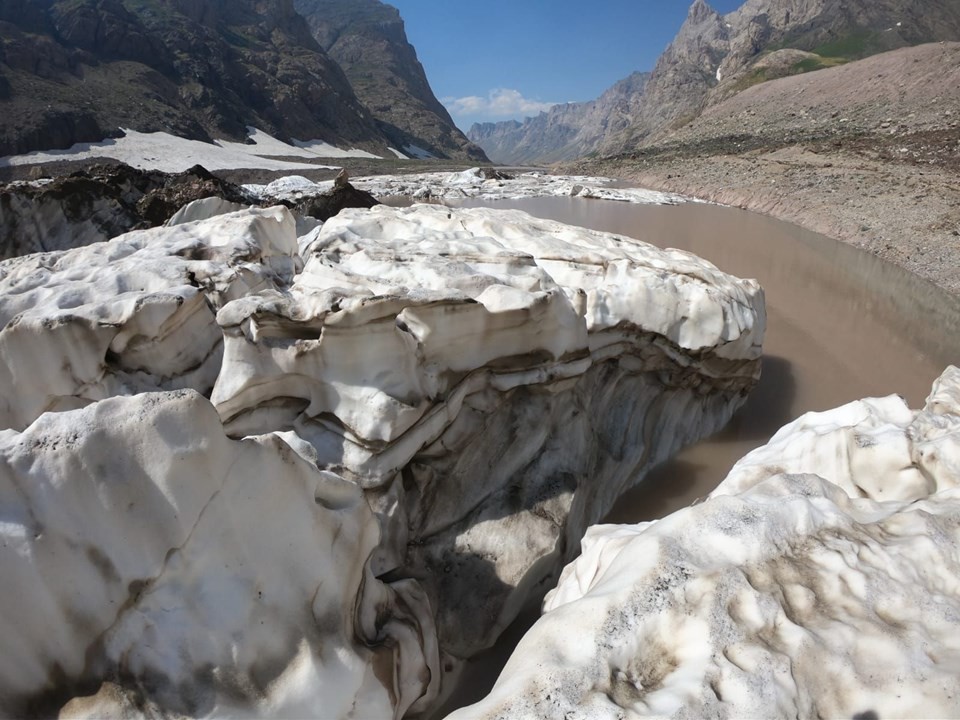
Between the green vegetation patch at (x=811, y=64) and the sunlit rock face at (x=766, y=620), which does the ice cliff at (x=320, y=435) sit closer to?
the sunlit rock face at (x=766, y=620)

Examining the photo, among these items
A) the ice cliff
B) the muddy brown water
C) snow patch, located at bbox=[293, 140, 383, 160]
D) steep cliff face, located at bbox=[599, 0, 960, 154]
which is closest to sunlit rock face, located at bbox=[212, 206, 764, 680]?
the ice cliff

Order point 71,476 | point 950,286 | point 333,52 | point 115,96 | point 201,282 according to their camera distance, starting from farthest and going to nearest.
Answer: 1. point 333,52
2. point 115,96
3. point 950,286
4. point 201,282
5. point 71,476

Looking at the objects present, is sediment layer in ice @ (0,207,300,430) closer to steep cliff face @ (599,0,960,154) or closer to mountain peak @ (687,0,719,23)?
steep cliff face @ (599,0,960,154)

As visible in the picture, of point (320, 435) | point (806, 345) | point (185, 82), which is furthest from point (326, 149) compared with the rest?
point (320, 435)

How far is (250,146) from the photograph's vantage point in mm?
41844

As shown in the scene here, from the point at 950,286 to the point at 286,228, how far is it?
8.22m

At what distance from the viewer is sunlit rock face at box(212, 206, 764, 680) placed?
2811 millimetres

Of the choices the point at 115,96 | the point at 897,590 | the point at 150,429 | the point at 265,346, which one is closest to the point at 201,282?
the point at 265,346

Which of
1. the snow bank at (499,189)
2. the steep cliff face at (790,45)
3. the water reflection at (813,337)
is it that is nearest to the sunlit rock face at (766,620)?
the water reflection at (813,337)

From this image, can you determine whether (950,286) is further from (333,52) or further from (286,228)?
(333,52)

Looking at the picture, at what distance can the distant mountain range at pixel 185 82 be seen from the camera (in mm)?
32250

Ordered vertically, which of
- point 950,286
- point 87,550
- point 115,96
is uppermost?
point 115,96

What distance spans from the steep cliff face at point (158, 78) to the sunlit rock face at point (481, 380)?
3373 centimetres

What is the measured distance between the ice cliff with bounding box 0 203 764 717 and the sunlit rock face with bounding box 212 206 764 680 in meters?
0.02
